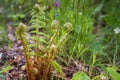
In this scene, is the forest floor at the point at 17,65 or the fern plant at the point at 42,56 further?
the forest floor at the point at 17,65

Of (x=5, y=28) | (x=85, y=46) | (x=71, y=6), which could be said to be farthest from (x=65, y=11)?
(x=5, y=28)

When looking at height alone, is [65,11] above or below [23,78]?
above

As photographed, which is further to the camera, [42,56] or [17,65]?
[17,65]

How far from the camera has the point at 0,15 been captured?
11.4 feet

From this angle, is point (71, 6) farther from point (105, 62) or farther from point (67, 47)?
point (105, 62)

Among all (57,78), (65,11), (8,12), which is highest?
(8,12)

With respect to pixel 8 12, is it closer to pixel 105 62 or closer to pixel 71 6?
pixel 71 6

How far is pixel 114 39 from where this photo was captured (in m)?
2.46

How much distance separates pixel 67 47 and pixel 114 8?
81cm

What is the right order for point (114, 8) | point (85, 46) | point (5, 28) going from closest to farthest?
1. point (85, 46)
2. point (114, 8)
3. point (5, 28)

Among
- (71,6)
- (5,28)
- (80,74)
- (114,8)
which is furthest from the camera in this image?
(5,28)

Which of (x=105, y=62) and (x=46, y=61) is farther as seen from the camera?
(x=105, y=62)

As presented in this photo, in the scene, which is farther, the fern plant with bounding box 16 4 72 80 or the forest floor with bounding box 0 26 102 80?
the forest floor with bounding box 0 26 102 80

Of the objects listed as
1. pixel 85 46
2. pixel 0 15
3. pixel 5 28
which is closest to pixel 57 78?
pixel 85 46
